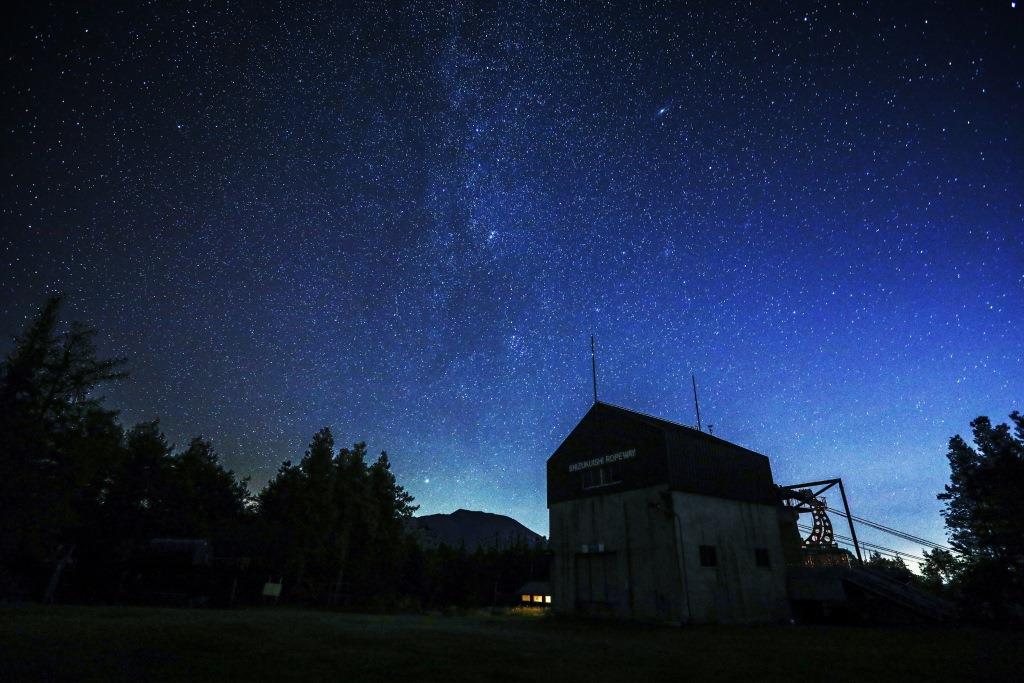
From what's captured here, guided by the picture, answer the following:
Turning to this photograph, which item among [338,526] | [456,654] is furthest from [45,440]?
[456,654]

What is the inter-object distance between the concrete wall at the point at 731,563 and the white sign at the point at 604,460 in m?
3.61

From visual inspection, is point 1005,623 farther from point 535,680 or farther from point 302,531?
point 302,531

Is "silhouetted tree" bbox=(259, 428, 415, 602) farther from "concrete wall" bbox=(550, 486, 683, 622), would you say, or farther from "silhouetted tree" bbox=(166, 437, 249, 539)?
"concrete wall" bbox=(550, 486, 683, 622)

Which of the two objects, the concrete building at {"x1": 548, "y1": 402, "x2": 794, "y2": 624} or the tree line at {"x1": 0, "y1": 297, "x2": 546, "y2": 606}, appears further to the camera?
the tree line at {"x1": 0, "y1": 297, "x2": 546, "y2": 606}

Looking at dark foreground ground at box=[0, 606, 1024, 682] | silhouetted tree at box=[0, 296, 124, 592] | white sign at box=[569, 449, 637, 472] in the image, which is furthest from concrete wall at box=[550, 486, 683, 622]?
silhouetted tree at box=[0, 296, 124, 592]

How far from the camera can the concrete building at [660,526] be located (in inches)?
1121

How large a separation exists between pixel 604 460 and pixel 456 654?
68.1 feet

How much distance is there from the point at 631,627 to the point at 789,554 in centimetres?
1621

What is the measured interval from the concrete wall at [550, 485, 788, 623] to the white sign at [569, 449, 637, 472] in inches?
80.9

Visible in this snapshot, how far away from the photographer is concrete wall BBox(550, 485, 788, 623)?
92.1 ft

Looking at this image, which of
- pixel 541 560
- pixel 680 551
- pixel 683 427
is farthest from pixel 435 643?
pixel 541 560

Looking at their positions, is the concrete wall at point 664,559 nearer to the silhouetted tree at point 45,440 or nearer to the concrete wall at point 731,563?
the concrete wall at point 731,563

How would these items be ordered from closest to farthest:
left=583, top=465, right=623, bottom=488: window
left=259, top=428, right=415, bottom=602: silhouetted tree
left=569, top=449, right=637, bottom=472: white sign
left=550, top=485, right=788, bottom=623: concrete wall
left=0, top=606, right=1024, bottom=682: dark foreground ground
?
left=0, top=606, right=1024, bottom=682: dark foreground ground
left=550, top=485, right=788, bottom=623: concrete wall
left=569, top=449, right=637, bottom=472: white sign
left=583, top=465, right=623, bottom=488: window
left=259, top=428, right=415, bottom=602: silhouetted tree

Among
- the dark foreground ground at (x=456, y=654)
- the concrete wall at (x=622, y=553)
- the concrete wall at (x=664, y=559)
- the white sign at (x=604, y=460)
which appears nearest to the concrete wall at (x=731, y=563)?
the concrete wall at (x=664, y=559)
